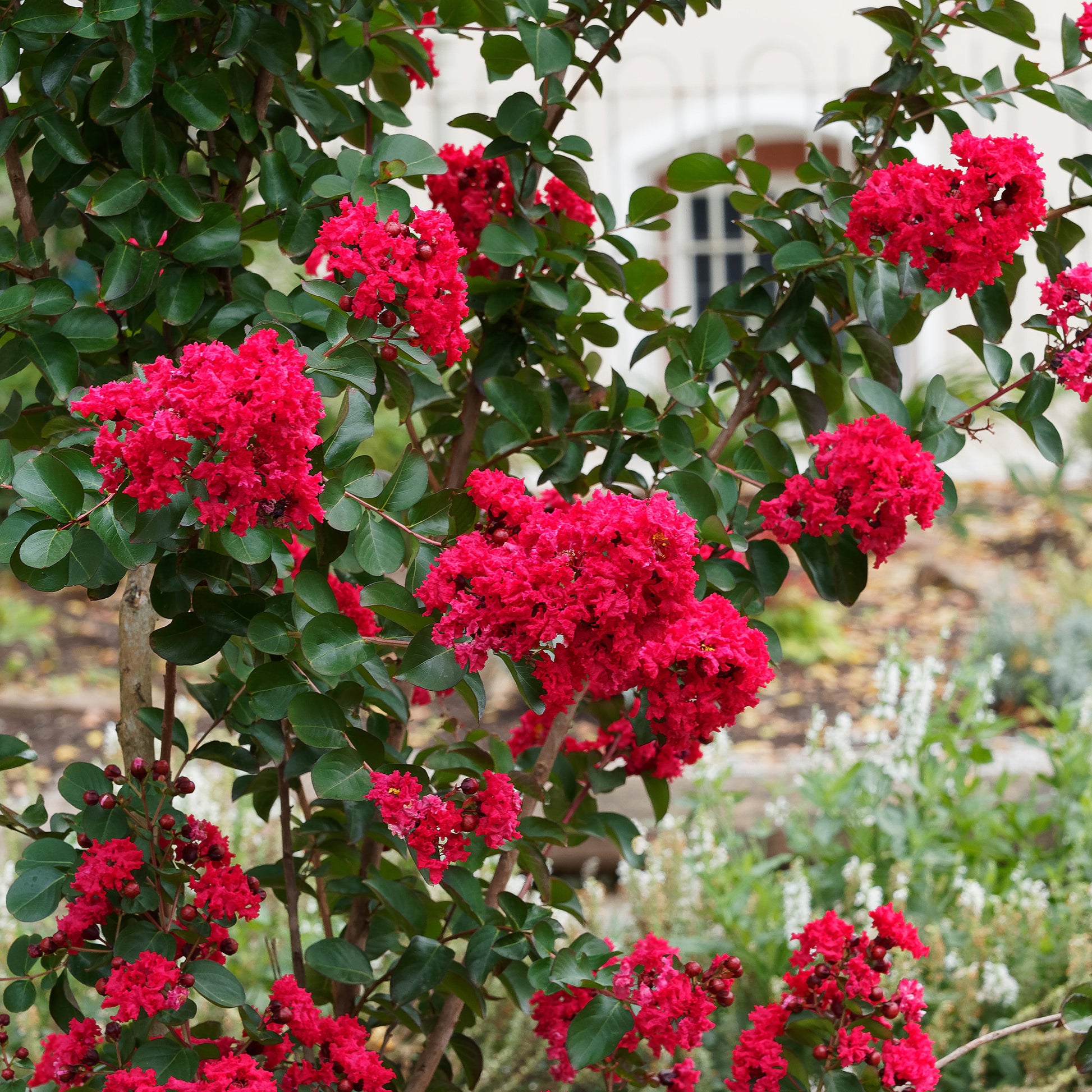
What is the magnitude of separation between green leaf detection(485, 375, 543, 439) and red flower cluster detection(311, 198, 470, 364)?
200 mm

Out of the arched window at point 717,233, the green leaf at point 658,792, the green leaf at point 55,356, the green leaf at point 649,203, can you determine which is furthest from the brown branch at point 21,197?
the arched window at point 717,233

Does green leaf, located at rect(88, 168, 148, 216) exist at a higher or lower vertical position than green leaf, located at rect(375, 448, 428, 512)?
higher

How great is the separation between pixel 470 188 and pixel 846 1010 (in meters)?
0.98

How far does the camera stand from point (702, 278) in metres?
7.60

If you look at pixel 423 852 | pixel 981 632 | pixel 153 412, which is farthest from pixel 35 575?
pixel 981 632

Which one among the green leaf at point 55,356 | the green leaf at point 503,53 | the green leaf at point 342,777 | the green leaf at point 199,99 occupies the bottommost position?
→ the green leaf at point 342,777

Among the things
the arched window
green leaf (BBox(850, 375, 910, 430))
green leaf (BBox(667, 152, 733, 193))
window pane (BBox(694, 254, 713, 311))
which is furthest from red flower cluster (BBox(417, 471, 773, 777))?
window pane (BBox(694, 254, 713, 311))

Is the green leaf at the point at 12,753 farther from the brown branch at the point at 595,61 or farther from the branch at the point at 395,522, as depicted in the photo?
the brown branch at the point at 595,61

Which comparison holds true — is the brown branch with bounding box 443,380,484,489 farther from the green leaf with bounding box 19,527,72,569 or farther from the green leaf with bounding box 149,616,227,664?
the green leaf with bounding box 19,527,72,569

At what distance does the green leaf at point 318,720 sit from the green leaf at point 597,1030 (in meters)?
0.36

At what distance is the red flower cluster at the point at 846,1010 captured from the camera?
117 centimetres

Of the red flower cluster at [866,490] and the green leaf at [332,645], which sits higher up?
the red flower cluster at [866,490]

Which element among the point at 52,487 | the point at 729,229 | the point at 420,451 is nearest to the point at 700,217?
the point at 729,229

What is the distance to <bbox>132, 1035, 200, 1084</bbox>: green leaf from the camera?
1075mm
